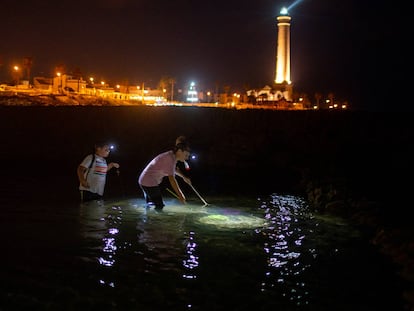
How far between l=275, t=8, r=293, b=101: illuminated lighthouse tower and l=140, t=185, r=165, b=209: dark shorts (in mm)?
111483

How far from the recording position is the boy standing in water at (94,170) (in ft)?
51.3

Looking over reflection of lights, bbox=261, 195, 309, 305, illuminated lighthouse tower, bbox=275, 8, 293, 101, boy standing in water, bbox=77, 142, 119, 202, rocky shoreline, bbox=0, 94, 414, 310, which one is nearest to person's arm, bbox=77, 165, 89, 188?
boy standing in water, bbox=77, 142, 119, 202

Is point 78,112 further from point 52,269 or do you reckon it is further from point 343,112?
point 52,269

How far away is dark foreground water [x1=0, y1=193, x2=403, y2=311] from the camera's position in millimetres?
9258

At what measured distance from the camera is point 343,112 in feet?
183

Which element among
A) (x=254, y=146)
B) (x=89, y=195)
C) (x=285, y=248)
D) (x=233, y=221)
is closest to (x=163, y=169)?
(x=233, y=221)

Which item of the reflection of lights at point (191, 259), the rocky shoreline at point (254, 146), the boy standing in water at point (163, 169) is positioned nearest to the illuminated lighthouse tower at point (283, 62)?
the rocky shoreline at point (254, 146)

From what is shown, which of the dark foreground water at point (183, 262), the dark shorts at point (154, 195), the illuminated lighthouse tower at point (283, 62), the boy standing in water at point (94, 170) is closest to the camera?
the dark foreground water at point (183, 262)

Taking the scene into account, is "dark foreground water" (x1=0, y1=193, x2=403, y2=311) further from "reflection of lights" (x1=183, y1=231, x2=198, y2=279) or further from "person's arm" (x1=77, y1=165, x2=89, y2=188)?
"person's arm" (x1=77, y1=165, x2=89, y2=188)

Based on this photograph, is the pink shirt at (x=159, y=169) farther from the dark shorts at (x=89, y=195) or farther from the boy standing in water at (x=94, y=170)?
the dark shorts at (x=89, y=195)

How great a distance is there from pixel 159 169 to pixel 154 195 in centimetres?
127

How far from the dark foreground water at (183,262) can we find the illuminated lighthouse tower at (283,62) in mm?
112393

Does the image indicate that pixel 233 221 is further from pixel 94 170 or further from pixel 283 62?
pixel 283 62

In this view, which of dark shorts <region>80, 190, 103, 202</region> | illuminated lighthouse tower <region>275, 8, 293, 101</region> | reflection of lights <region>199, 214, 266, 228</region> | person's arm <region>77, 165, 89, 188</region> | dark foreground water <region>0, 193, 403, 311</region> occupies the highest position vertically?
illuminated lighthouse tower <region>275, 8, 293, 101</region>
